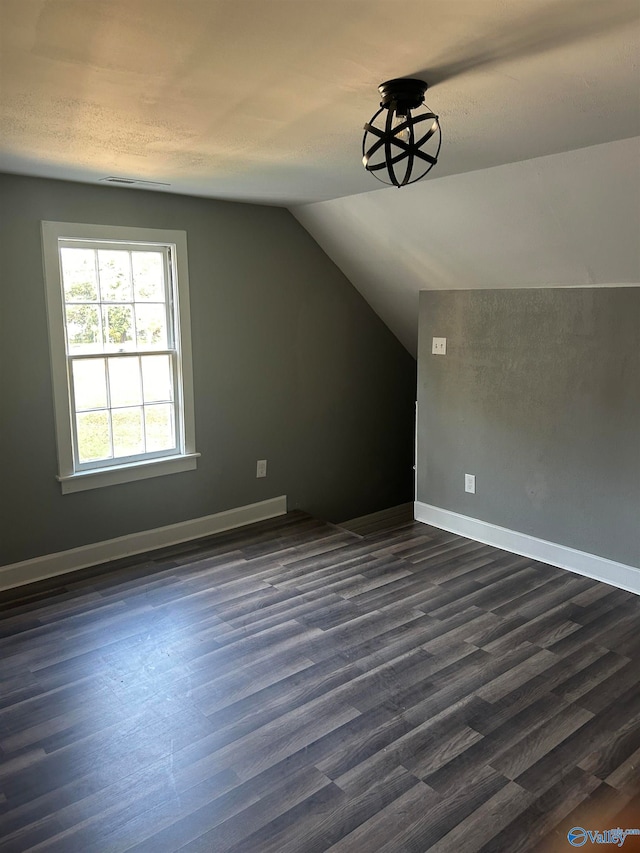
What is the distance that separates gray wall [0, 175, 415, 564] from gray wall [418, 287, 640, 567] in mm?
811

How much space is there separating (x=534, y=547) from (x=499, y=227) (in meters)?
1.88

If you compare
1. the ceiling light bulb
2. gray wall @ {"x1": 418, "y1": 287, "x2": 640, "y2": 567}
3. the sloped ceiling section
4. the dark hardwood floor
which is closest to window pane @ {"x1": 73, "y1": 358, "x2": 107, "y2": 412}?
the dark hardwood floor

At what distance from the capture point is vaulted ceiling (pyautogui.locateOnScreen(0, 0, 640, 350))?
4.84 ft

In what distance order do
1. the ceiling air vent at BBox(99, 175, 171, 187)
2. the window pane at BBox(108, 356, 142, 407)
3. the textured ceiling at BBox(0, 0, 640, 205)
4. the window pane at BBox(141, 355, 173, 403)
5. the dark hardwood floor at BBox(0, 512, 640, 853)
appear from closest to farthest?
the textured ceiling at BBox(0, 0, 640, 205), the dark hardwood floor at BBox(0, 512, 640, 853), the ceiling air vent at BBox(99, 175, 171, 187), the window pane at BBox(108, 356, 142, 407), the window pane at BBox(141, 355, 173, 403)

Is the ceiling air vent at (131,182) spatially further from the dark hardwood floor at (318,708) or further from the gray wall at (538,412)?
the dark hardwood floor at (318,708)

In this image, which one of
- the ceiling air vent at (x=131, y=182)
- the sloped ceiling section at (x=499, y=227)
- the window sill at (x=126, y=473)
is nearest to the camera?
the sloped ceiling section at (x=499, y=227)

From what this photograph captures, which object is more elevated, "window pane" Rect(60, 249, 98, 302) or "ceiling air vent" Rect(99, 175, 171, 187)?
"ceiling air vent" Rect(99, 175, 171, 187)

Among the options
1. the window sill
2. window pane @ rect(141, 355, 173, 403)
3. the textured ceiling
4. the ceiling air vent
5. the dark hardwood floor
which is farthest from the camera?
window pane @ rect(141, 355, 173, 403)

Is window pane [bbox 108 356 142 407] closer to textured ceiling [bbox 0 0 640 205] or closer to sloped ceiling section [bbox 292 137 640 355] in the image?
textured ceiling [bbox 0 0 640 205]

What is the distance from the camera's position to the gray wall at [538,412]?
3.38 m

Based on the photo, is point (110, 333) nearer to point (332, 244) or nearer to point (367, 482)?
point (332, 244)

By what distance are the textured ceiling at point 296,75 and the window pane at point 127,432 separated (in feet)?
4.97

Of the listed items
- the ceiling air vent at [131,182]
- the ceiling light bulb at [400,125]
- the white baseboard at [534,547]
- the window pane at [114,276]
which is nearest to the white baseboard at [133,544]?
the white baseboard at [534,547]

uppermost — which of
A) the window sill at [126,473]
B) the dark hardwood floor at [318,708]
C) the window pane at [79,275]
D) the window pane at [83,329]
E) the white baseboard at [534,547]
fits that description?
the window pane at [79,275]
